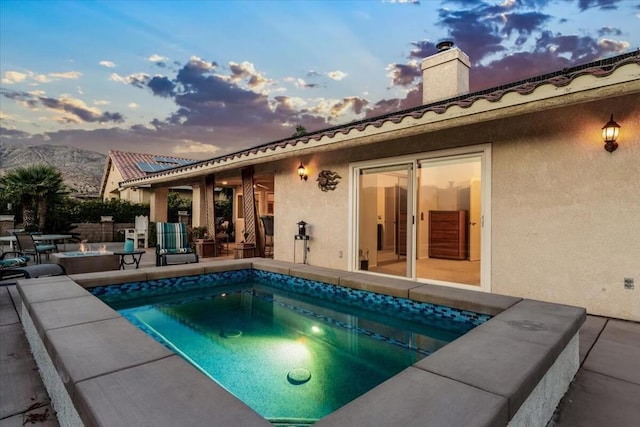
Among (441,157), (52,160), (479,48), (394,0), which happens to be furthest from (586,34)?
(52,160)

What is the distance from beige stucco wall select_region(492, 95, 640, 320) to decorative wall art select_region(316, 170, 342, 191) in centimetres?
322

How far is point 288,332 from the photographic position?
4.36 metres

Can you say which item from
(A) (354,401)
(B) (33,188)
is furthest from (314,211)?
(B) (33,188)

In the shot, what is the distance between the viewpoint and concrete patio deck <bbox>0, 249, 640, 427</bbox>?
2.16 metres

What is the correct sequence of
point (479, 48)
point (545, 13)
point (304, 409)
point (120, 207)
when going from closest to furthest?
1. point (304, 409)
2. point (545, 13)
3. point (479, 48)
4. point (120, 207)

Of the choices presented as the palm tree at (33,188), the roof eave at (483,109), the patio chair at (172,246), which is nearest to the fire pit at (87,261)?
the patio chair at (172,246)

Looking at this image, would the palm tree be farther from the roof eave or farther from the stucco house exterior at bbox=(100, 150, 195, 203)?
the roof eave

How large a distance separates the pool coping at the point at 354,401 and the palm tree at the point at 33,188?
11817 mm

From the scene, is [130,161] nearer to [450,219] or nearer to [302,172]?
[302,172]

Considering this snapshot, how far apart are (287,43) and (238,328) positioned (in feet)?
36.5

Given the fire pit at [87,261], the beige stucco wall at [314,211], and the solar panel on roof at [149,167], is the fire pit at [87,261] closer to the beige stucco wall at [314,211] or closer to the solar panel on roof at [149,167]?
the beige stucco wall at [314,211]

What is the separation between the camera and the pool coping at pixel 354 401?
1602 millimetres

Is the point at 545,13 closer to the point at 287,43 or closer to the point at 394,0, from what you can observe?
the point at 394,0

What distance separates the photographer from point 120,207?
15.2 m
